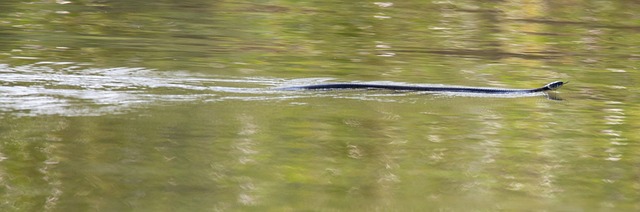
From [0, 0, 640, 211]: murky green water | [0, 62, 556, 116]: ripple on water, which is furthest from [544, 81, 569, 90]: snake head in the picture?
[0, 62, 556, 116]: ripple on water

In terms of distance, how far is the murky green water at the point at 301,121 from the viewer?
6.09 meters

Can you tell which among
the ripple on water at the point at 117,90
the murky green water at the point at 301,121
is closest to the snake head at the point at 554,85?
the murky green water at the point at 301,121

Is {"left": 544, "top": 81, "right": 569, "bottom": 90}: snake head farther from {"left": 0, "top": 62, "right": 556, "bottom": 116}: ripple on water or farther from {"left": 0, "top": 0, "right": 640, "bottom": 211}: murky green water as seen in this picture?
{"left": 0, "top": 62, "right": 556, "bottom": 116}: ripple on water

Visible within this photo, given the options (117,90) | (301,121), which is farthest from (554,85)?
(117,90)

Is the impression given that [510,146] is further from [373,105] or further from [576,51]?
[576,51]

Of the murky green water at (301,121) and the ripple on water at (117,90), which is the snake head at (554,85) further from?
the ripple on water at (117,90)

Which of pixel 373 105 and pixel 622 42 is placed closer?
pixel 373 105

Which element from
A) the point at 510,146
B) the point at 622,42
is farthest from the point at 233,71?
the point at 622,42

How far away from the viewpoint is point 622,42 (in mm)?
14656

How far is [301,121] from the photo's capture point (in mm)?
8141

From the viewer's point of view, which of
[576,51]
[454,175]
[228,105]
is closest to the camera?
[454,175]

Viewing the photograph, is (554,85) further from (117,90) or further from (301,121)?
(117,90)

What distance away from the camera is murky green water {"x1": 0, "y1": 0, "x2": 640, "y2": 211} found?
6094mm

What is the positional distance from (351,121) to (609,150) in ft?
5.79
